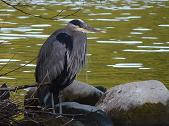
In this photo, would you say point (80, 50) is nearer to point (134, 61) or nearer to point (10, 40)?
point (134, 61)

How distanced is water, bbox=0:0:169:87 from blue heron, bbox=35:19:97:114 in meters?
0.43

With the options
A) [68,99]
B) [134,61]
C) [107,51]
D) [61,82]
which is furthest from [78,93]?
[107,51]

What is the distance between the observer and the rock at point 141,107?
33.3 ft

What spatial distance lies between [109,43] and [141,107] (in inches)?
335

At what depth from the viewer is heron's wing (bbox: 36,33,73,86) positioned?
9562mm

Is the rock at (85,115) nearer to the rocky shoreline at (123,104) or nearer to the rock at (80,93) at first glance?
the rocky shoreline at (123,104)

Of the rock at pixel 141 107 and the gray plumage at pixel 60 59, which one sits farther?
the rock at pixel 141 107

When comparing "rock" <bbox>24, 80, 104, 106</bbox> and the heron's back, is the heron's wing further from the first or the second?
"rock" <bbox>24, 80, 104, 106</bbox>

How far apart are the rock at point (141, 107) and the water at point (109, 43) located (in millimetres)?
1745

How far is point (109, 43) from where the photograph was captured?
732 inches

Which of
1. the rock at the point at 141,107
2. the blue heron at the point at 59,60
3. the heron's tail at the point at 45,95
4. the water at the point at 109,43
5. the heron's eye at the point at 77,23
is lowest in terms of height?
the water at the point at 109,43

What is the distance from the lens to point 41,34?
19844 mm

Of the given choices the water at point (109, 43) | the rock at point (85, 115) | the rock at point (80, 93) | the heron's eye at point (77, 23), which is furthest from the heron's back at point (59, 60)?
the rock at point (80, 93)

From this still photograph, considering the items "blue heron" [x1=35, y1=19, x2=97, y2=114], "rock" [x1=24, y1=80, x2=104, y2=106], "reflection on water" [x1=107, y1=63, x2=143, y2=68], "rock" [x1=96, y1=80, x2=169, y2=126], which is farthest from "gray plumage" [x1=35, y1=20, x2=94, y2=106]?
"reflection on water" [x1=107, y1=63, x2=143, y2=68]
